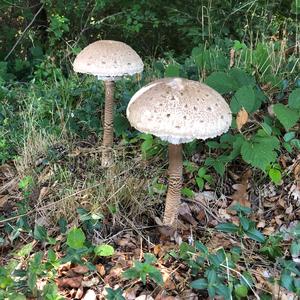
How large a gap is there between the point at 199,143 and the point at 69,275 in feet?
5.19

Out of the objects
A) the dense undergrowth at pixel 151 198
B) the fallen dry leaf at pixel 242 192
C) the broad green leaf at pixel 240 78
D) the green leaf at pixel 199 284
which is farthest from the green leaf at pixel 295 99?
the green leaf at pixel 199 284

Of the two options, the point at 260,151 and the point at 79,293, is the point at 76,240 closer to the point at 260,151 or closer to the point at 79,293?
the point at 79,293

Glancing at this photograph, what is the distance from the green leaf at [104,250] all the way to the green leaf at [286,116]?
151cm

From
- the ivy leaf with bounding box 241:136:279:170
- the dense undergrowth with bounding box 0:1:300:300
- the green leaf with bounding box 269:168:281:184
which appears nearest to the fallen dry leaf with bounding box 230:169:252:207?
the dense undergrowth with bounding box 0:1:300:300

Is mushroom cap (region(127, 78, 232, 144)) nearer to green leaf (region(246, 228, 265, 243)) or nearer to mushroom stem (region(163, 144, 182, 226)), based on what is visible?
mushroom stem (region(163, 144, 182, 226))

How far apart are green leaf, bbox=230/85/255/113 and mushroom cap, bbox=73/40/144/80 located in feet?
2.49

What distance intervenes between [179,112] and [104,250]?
1013 millimetres

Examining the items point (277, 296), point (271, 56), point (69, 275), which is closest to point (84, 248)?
point (69, 275)

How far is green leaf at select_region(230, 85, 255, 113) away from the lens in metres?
3.27

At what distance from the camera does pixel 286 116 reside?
327cm

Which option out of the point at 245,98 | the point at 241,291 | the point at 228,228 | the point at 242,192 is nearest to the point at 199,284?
the point at 241,291

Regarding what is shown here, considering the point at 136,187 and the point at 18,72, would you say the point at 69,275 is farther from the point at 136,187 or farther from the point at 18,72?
the point at 18,72

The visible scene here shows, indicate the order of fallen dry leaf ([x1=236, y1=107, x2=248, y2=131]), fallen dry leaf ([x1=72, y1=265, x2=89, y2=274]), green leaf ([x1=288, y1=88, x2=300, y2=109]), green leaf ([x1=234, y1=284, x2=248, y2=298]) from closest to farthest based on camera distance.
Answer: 1. green leaf ([x1=234, y1=284, x2=248, y2=298])
2. fallen dry leaf ([x1=72, y1=265, x2=89, y2=274])
3. fallen dry leaf ([x1=236, y1=107, x2=248, y2=131])
4. green leaf ([x1=288, y1=88, x2=300, y2=109])

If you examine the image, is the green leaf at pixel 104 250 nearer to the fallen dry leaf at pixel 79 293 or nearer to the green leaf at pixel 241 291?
the fallen dry leaf at pixel 79 293
